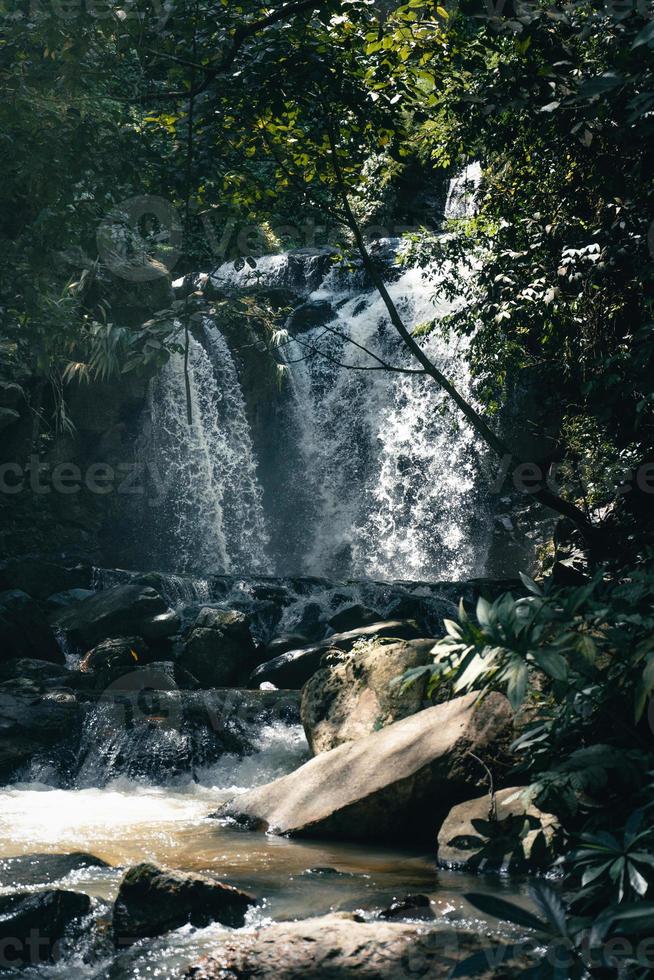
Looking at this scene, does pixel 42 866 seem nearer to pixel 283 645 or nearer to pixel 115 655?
pixel 115 655

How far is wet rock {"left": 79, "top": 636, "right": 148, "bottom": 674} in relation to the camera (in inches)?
425

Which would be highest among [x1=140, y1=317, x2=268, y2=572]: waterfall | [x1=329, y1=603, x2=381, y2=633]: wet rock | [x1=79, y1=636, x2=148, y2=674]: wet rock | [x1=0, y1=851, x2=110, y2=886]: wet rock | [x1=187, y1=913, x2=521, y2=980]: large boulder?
[x1=140, y1=317, x2=268, y2=572]: waterfall

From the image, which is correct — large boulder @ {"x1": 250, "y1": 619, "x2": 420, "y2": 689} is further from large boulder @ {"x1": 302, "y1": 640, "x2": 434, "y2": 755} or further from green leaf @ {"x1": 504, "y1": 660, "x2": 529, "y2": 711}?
green leaf @ {"x1": 504, "y1": 660, "x2": 529, "y2": 711}

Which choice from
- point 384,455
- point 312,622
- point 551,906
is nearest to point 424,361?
point 551,906

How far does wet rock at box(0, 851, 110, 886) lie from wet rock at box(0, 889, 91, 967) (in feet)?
2.77

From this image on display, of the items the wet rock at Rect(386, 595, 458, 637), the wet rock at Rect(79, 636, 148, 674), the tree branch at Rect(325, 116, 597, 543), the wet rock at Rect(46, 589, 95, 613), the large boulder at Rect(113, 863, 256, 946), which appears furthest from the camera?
the wet rock at Rect(46, 589, 95, 613)

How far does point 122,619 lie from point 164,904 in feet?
28.0

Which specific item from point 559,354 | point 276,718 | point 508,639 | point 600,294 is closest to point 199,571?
point 276,718

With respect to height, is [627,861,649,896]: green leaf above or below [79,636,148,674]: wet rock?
below

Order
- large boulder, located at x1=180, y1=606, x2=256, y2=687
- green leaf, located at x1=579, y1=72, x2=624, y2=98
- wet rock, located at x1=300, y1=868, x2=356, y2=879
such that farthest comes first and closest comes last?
large boulder, located at x1=180, y1=606, x2=256, y2=687 → wet rock, located at x1=300, y1=868, x2=356, y2=879 → green leaf, located at x1=579, y1=72, x2=624, y2=98

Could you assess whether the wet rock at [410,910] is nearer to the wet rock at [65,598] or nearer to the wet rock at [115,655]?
the wet rock at [115,655]

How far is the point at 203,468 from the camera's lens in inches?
732

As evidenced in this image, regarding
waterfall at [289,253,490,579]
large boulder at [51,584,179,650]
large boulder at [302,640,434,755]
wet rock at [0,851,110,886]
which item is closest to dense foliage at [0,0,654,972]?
large boulder at [302,640,434,755]

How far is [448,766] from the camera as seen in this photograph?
5148mm
